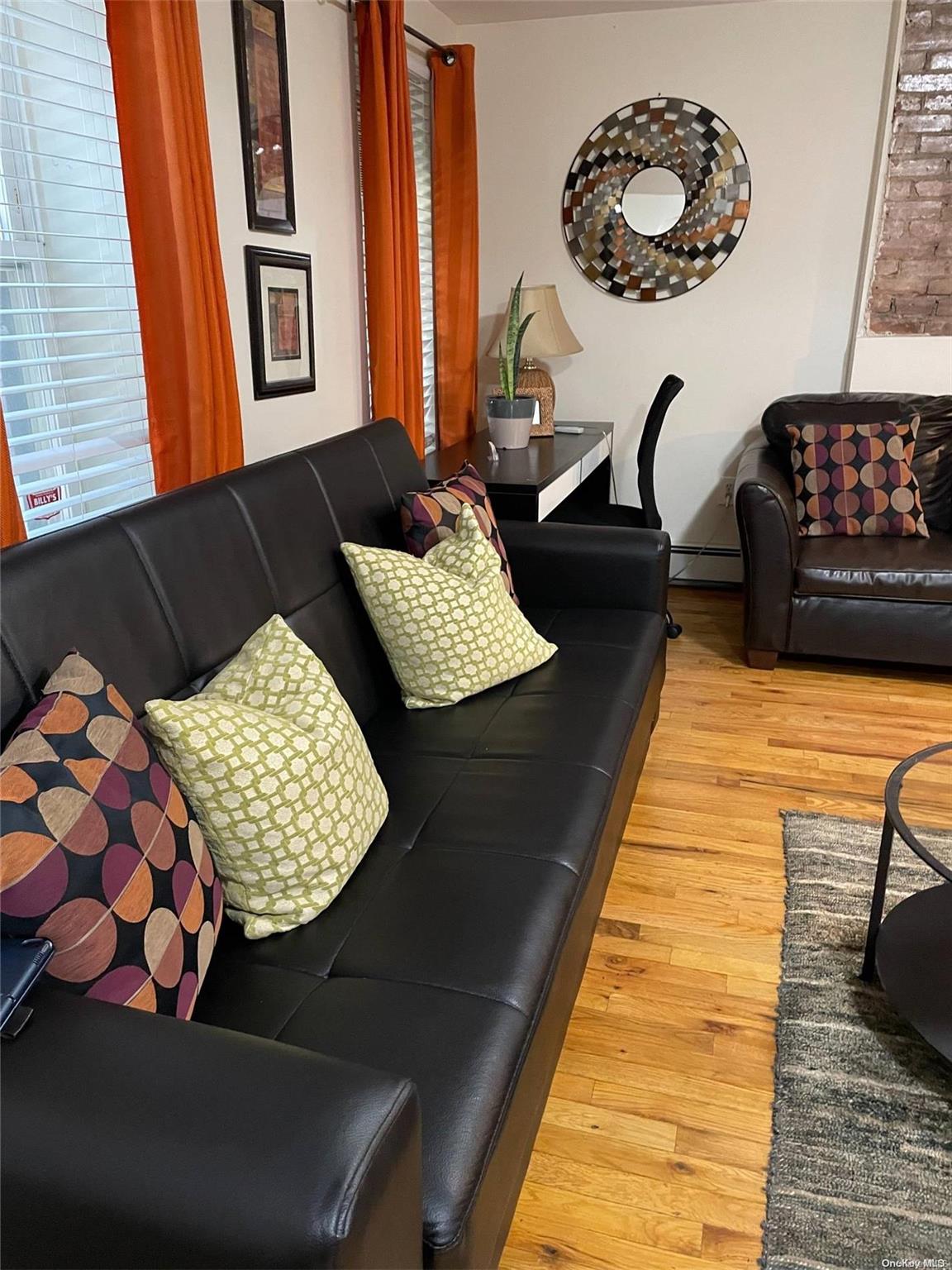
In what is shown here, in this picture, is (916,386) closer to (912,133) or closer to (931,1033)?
(912,133)

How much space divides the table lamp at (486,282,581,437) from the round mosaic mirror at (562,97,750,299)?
35 cm

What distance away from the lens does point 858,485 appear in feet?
10.9

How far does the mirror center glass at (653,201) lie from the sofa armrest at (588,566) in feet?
6.27

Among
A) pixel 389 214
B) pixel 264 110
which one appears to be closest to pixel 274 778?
pixel 264 110

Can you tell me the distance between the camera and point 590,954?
1915 millimetres

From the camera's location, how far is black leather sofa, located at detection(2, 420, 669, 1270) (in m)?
0.73

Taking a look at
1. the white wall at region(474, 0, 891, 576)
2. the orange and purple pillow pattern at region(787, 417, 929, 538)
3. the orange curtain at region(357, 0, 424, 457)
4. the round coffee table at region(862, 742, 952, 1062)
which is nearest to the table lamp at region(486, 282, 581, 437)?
the white wall at region(474, 0, 891, 576)

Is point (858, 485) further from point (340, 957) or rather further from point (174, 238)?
point (340, 957)

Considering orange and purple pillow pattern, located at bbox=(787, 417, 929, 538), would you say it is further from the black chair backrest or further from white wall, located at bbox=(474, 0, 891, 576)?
white wall, located at bbox=(474, 0, 891, 576)

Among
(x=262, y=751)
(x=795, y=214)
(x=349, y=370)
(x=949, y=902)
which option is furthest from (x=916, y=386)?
(x=262, y=751)

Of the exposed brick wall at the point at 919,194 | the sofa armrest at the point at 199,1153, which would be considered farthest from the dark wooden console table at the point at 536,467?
the sofa armrest at the point at 199,1153

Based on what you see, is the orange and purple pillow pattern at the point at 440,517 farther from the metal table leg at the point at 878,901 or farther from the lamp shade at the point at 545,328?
the lamp shade at the point at 545,328

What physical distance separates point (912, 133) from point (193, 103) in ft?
9.45

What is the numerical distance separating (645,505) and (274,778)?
2.47 metres
